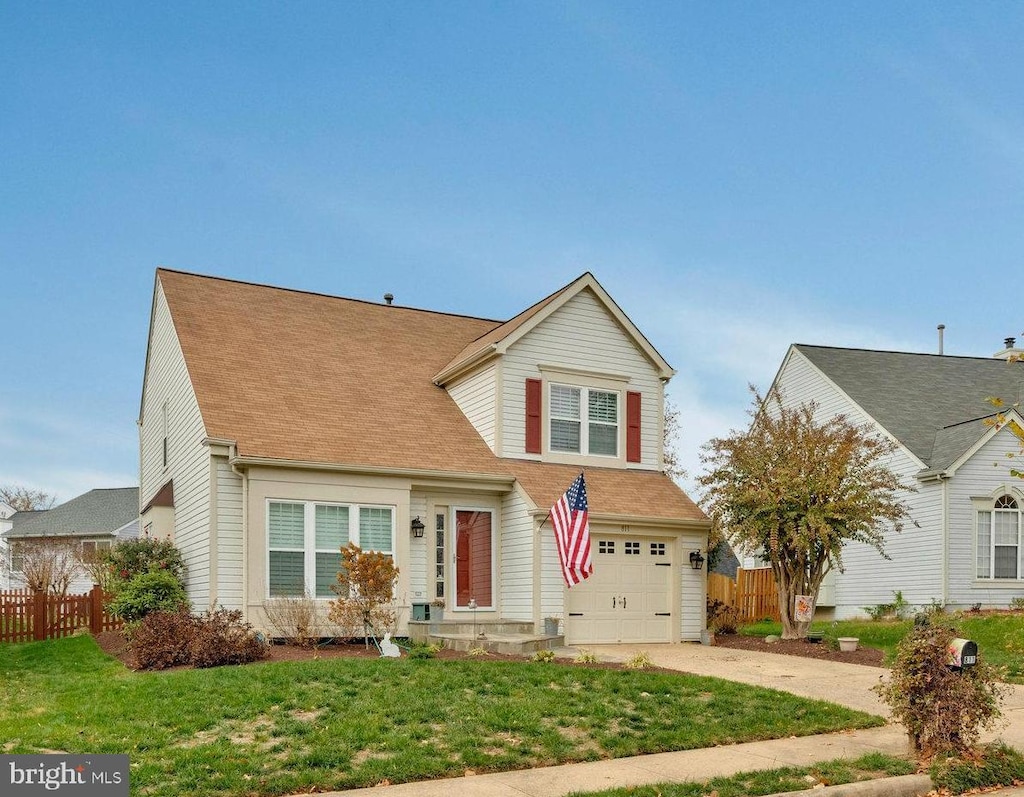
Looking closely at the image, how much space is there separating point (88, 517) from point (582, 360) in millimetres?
36668

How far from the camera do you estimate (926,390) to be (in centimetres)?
3164

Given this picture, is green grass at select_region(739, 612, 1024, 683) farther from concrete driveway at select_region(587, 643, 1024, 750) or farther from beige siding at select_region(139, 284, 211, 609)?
beige siding at select_region(139, 284, 211, 609)

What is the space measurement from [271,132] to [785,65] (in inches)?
378

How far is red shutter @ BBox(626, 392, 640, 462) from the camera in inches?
919

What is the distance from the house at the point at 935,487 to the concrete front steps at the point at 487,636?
1018cm

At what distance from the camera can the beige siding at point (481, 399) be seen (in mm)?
22094

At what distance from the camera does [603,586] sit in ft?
68.2

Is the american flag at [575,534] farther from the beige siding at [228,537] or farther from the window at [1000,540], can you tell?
the window at [1000,540]

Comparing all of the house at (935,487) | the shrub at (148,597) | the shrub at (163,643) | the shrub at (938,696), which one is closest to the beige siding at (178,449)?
the shrub at (148,597)

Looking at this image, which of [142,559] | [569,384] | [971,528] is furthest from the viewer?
[971,528]

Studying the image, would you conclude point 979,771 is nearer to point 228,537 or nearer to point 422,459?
point 422,459

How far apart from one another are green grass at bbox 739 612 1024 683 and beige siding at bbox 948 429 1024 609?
3.79 ft

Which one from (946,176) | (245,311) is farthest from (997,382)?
(245,311)

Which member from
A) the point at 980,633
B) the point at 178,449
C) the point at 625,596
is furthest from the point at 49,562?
the point at 980,633
